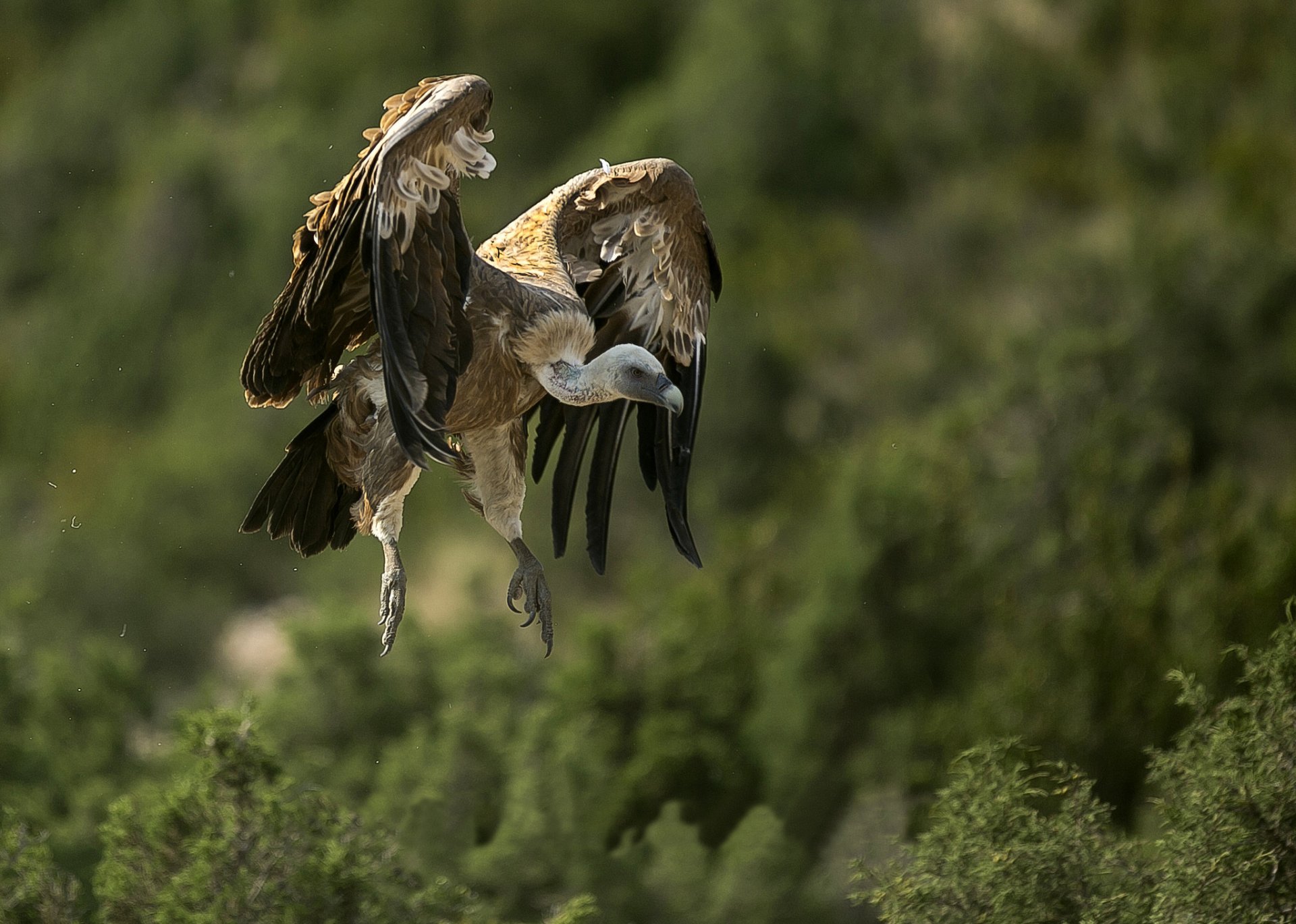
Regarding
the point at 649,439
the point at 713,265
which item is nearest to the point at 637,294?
the point at 713,265

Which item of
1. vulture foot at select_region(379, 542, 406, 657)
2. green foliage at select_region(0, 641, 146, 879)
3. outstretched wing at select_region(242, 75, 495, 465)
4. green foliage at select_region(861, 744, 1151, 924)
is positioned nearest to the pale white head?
outstretched wing at select_region(242, 75, 495, 465)

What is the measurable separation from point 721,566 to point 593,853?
44.7 ft

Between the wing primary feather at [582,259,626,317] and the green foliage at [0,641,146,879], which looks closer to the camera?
the wing primary feather at [582,259,626,317]

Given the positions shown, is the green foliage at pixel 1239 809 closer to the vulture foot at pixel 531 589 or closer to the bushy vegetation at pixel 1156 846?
the bushy vegetation at pixel 1156 846

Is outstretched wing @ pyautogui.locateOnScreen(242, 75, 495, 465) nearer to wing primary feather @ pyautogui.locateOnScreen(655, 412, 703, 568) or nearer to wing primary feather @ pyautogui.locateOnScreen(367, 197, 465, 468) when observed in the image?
wing primary feather @ pyautogui.locateOnScreen(367, 197, 465, 468)

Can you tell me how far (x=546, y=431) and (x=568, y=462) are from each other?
0.61 ft

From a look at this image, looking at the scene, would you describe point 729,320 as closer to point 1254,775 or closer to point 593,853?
point 593,853

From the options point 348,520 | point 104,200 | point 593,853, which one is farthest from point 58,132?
point 348,520

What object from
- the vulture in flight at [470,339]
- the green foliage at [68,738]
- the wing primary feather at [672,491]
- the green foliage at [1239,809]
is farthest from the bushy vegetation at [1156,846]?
the green foliage at [68,738]

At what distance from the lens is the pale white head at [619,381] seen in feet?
26.5

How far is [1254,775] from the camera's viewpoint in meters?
10.1

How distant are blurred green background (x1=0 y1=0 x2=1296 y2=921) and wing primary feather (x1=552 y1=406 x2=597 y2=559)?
143 inches

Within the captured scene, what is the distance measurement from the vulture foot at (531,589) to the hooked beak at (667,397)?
0.92 meters

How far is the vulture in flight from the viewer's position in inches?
296
